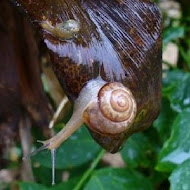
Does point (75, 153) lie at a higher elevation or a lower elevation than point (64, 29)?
lower

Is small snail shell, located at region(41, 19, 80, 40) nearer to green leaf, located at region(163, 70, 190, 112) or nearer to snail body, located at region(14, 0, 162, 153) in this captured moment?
snail body, located at region(14, 0, 162, 153)

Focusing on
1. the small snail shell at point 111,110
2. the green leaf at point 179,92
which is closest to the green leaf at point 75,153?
the green leaf at point 179,92

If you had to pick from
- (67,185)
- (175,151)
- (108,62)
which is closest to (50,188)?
(67,185)

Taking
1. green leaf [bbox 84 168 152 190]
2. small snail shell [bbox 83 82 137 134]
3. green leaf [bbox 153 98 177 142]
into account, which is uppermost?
small snail shell [bbox 83 82 137 134]

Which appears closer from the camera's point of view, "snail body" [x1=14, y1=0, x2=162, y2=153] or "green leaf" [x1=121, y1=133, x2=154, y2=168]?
"snail body" [x1=14, y1=0, x2=162, y2=153]

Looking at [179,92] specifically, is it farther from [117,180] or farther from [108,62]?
[108,62]

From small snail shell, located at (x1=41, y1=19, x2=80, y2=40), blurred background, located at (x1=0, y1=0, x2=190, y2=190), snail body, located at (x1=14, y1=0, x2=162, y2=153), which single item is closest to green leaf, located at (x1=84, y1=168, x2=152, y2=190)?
blurred background, located at (x1=0, y1=0, x2=190, y2=190)
